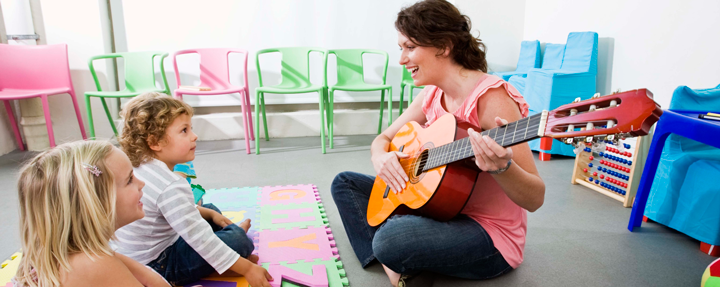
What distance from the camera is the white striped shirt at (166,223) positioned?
1.19 metres

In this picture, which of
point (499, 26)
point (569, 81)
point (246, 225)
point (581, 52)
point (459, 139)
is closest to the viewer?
point (459, 139)

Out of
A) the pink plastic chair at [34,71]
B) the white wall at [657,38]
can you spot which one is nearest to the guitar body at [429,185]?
the white wall at [657,38]

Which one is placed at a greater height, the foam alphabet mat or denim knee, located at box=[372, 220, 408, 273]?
denim knee, located at box=[372, 220, 408, 273]

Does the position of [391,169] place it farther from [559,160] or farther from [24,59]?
[24,59]

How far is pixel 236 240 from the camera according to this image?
4.61 ft

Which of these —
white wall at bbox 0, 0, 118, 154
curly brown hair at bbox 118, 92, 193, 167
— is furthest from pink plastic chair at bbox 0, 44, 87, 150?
curly brown hair at bbox 118, 92, 193, 167

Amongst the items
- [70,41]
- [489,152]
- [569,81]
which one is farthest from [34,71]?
[569,81]

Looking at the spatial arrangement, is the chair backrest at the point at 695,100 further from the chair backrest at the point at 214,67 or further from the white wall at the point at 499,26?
the chair backrest at the point at 214,67

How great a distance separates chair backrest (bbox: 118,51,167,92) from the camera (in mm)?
3359

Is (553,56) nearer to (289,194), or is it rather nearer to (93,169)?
(289,194)

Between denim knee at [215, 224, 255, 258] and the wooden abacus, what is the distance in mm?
1601

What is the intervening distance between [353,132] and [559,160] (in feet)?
5.98

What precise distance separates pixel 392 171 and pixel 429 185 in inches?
8.2

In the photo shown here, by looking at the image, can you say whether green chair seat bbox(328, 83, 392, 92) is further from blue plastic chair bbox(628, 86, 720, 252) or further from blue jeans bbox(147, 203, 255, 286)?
blue jeans bbox(147, 203, 255, 286)
